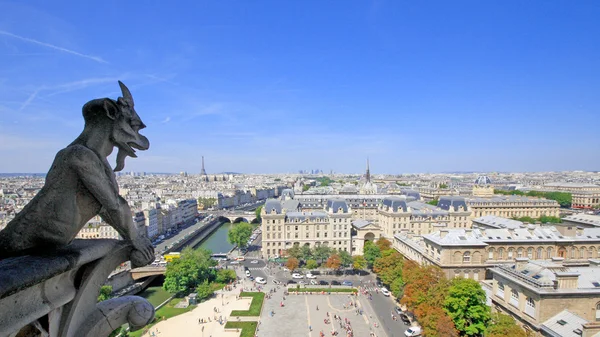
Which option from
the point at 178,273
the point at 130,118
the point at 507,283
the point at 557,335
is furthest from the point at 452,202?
the point at 130,118

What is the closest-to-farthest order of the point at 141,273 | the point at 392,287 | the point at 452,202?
the point at 392,287 → the point at 141,273 → the point at 452,202

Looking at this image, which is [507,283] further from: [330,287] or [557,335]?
[330,287]

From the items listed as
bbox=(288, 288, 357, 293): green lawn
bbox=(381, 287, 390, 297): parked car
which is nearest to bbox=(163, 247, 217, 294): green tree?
bbox=(288, 288, 357, 293): green lawn

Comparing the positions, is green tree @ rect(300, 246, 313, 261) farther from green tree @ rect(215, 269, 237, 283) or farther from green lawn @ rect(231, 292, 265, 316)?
green lawn @ rect(231, 292, 265, 316)

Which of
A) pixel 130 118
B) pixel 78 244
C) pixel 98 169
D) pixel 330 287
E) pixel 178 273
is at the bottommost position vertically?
pixel 330 287

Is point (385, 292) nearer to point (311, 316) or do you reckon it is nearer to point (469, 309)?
point (311, 316)

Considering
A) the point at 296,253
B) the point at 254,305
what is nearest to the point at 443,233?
the point at 296,253
